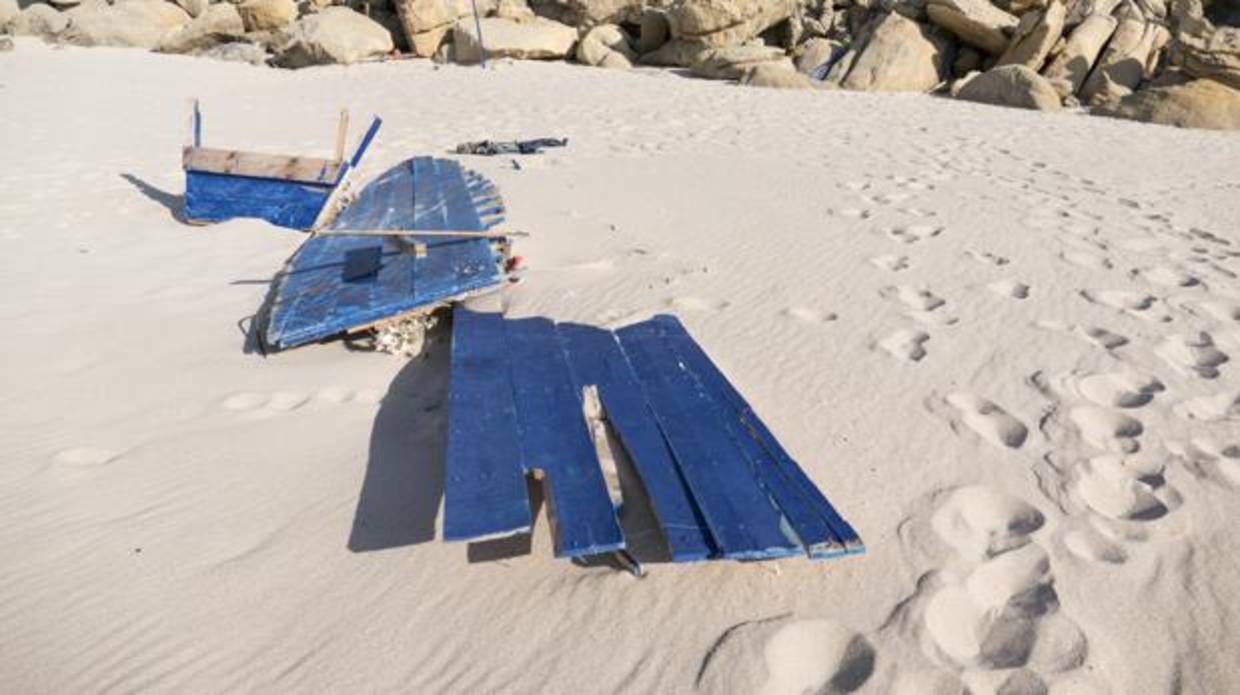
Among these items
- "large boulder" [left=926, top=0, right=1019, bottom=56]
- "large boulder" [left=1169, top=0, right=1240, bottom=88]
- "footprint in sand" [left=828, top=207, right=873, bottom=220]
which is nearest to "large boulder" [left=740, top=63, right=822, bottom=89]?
"large boulder" [left=926, top=0, right=1019, bottom=56]

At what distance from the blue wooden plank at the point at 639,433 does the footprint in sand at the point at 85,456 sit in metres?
2.10

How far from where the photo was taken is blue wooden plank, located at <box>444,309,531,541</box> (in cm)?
228

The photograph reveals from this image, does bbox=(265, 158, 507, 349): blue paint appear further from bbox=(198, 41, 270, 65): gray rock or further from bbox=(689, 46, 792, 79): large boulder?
bbox=(198, 41, 270, 65): gray rock

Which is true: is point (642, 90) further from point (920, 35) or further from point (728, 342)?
point (728, 342)

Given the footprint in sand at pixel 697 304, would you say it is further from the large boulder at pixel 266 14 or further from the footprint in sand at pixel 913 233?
the large boulder at pixel 266 14

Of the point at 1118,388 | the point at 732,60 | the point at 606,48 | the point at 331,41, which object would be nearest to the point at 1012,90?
the point at 732,60

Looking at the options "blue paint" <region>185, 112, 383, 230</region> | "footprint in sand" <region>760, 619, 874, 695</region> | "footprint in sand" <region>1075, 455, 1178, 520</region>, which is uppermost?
"footprint in sand" <region>1075, 455, 1178, 520</region>

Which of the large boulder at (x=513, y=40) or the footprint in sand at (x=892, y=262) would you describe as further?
the large boulder at (x=513, y=40)

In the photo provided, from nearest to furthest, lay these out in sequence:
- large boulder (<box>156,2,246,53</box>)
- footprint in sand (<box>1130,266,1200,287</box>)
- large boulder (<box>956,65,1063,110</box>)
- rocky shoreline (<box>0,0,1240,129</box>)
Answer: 1. footprint in sand (<box>1130,266,1200,287</box>)
2. large boulder (<box>956,65,1063,110</box>)
3. rocky shoreline (<box>0,0,1240,129</box>)
4. large boulder (<box>156,2,246,53</box>)

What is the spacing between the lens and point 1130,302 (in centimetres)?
420

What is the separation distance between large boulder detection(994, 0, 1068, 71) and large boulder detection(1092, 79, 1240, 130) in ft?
9.04

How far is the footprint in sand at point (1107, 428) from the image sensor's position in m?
2.95

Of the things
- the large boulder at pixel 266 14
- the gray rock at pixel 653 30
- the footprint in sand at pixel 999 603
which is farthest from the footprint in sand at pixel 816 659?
the large boulder at pixel 266 14

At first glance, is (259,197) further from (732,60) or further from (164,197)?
(732,60)
